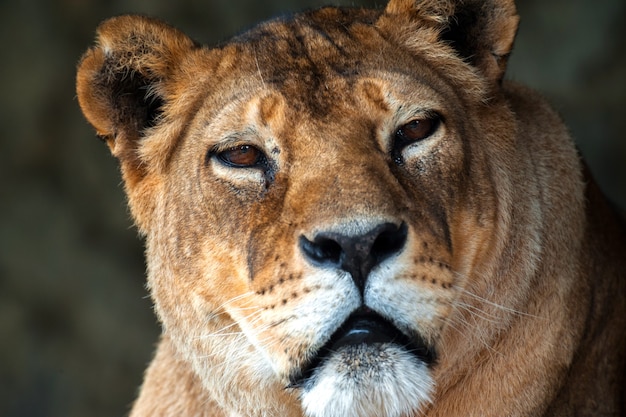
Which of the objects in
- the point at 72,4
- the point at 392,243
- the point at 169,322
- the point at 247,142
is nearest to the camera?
the point at 392,243

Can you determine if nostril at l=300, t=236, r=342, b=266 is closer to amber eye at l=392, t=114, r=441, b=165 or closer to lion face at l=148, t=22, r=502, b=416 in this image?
lion face at l=148, t=22, r=502, b=416

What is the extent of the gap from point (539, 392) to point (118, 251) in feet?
15.6

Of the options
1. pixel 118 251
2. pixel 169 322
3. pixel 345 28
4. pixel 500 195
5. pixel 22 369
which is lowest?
pixel 22 369

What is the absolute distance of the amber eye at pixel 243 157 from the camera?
10.4ft

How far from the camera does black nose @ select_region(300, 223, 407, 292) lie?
263 cm

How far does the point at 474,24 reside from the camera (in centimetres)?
357

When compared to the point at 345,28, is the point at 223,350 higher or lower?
lower

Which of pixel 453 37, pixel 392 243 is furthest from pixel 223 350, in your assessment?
pixel 453 37

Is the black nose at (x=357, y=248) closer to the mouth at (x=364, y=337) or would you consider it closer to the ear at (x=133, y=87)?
the mouth at (x=364, y=337)

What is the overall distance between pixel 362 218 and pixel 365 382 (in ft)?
1.48

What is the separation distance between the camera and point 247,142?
10.4ft

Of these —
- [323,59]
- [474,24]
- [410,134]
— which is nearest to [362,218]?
[410,134]

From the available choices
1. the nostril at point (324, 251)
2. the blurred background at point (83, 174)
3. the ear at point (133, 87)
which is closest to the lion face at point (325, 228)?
the nostril at point (324, 251)

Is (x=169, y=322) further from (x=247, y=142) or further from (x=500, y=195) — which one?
(x=500, y=195)
